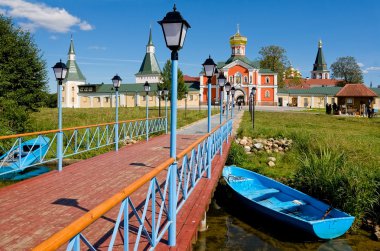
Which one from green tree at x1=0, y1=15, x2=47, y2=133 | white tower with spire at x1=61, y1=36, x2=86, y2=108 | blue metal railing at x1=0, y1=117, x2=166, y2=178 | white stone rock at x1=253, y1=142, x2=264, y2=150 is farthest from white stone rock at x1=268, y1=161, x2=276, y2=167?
white tower with spire at x1=61, y1=36, x2=86, y2=108

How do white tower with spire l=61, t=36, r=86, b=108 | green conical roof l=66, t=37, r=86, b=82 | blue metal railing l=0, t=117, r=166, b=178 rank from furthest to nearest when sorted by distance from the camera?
green conical roof l=66, t=37, r=86, b=82 → white tower with spire l=61, t=36, r=86, b=108 → blue metal railing l=0, t=117, r=166, b=178

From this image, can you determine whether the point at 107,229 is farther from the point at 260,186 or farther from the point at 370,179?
the point at 370,179

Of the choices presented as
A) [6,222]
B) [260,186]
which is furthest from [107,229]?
[260,186]

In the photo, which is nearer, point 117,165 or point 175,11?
point 175,11

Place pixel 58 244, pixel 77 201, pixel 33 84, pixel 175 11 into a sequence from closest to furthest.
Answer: pixel 58 244 → pixel 175 11 → pixel 77 201 → pixel 33 84

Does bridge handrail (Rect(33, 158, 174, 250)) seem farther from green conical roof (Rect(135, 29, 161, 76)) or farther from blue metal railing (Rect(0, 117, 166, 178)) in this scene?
green conical roof (Rect(135, 29, 161, 76))

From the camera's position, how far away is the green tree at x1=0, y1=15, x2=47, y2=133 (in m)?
19.4

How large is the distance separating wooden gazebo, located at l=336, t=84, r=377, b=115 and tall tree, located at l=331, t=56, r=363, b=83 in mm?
34449

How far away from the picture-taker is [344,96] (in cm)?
3975

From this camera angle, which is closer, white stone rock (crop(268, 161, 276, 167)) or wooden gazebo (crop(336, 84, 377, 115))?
white stone rock (crop(268, 161, 276, 167))

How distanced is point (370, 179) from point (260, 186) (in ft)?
9.49

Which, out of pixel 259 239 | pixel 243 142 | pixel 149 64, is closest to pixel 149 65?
pixel 149 64

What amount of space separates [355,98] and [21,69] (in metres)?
35.7

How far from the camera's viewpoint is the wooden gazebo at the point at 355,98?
1516 inches
